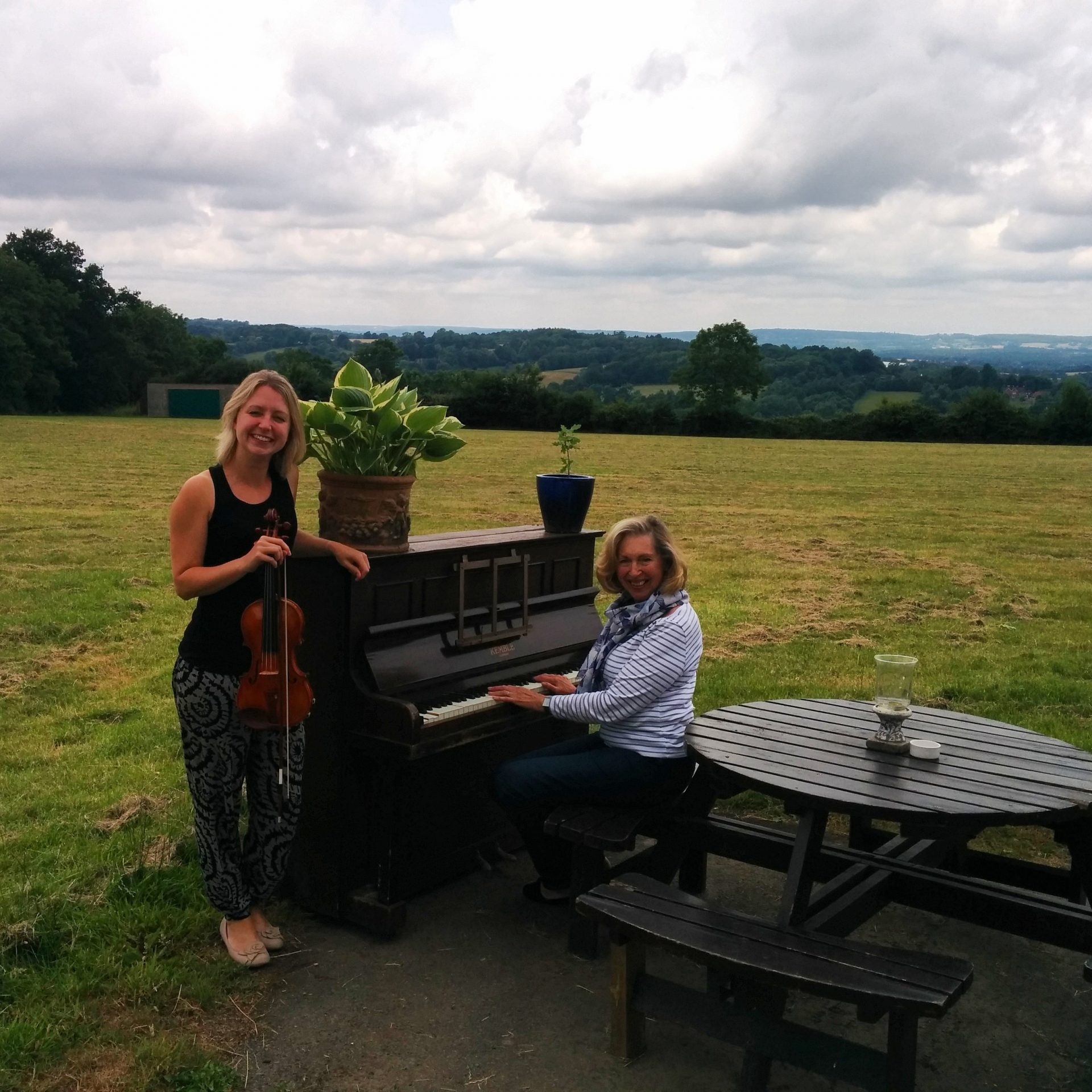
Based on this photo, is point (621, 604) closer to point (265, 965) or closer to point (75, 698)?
point (265, 965)

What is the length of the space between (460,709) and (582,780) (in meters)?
0.52

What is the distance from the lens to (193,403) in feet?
208

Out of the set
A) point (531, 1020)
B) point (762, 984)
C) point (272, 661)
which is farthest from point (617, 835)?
point (272, 661)

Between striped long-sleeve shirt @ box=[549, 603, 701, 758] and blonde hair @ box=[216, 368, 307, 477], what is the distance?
1.29 metres

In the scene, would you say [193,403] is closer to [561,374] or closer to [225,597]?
[561,374]

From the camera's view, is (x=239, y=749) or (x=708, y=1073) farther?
(x=239, y=749)

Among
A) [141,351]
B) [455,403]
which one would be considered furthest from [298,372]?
[141,351]

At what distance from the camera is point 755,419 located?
5203 cm

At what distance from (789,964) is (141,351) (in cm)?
7926

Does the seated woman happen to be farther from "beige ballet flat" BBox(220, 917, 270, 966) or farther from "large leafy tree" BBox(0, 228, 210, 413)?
"large leafy tree" BBox(0, 228, 210, 413)

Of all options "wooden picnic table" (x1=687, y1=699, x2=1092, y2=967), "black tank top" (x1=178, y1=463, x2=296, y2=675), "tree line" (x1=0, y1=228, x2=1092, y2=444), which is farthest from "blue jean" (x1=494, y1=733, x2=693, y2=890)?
"tree line" (x1=0, y1=228, x2=1092, y2=444)

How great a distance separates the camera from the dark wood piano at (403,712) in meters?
4.18

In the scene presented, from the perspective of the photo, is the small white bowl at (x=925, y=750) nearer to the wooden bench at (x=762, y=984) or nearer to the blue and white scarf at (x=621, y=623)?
the wooden bench at (x=762, y=984)

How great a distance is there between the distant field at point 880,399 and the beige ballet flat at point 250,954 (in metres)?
50.8
